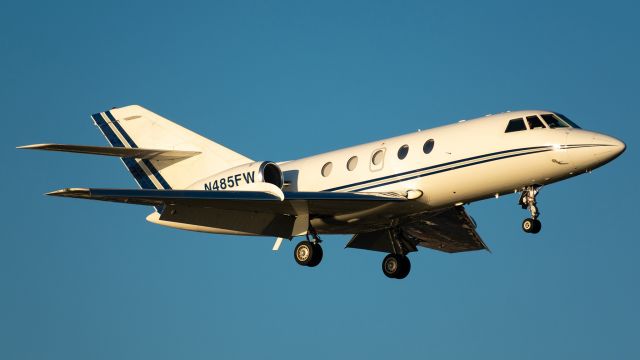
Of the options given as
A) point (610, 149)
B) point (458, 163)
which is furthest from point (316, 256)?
point (610, 149)

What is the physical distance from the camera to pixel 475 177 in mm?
26375

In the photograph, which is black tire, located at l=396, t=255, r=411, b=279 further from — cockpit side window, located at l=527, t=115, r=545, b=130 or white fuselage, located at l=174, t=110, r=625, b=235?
cockpit side window, located at l=527, t=115, r=545, b=130

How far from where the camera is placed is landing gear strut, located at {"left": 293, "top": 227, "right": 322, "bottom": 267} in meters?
28.3

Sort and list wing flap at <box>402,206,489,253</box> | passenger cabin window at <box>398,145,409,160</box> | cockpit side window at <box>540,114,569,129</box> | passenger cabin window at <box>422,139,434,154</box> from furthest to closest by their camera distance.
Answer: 1. wing flap at <box>402,206,489,253</box>
2. passenger cabin window at <box>398,145,409,160</box>
3. passenger cabin window at <box>422,139,434,154</box>
4. cockpit side window at <box>540,114,569,129</box>

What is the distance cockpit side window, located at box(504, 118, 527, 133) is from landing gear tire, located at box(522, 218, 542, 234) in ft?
6.90

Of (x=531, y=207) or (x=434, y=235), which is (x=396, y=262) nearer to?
(x=434, y=235)

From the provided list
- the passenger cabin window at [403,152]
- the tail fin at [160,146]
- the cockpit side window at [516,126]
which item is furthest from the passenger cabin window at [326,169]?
the cockpit side window at [516,126]

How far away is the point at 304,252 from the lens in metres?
28.4

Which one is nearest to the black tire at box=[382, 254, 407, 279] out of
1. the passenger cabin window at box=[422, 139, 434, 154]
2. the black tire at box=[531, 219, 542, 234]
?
the passenger cabin window at box=[422, 139, 434, 154]

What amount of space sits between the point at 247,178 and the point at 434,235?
216 inches

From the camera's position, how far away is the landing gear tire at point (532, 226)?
1011 inches

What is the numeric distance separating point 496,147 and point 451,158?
1069mm

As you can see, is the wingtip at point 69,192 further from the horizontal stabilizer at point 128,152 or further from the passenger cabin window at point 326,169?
the passenger cabin window at point 326,169

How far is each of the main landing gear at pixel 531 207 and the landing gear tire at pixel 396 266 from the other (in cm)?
494
